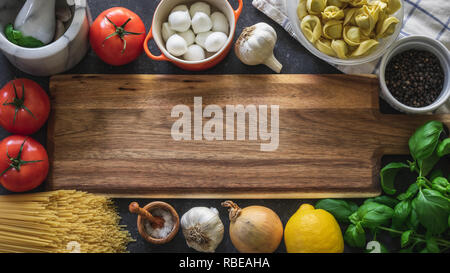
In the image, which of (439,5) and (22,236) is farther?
(439,5)

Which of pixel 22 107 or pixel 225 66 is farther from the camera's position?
pixel 225 66

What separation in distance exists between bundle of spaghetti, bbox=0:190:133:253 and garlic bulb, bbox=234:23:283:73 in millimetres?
535

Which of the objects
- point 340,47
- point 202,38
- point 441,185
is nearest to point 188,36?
point 202,38

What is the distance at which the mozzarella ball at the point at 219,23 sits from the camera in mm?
1136

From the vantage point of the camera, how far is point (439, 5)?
1181 mm

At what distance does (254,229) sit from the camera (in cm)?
106

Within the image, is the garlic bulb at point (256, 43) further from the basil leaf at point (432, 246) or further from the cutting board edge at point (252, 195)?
→ the basil leaf at point (432, 246)

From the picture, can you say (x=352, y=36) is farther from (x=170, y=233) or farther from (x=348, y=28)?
(x=170, y=233)

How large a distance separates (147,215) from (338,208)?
19.2 inches

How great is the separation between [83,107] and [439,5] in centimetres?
102

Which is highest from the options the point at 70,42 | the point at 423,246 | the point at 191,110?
the point at 70,42

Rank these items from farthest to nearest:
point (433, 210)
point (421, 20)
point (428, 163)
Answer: point (421, 20) < point (428, 163) < point (433, 210)
